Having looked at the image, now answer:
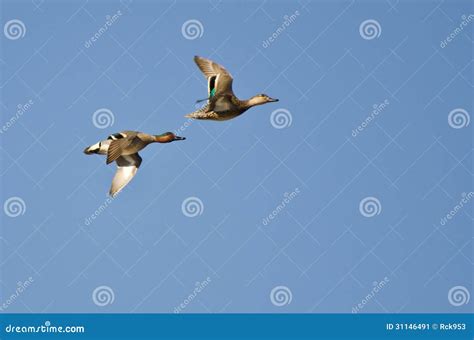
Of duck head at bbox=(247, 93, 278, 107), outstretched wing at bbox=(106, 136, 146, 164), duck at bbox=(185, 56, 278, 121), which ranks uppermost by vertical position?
duck head at bbox=(247, 93, 278, 107)

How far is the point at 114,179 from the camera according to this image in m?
19.2

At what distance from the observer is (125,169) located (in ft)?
63.4

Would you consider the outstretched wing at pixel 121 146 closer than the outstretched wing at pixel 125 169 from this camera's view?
Yes

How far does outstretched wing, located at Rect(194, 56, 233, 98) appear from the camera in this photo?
18.3m

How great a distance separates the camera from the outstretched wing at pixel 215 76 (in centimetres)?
1830

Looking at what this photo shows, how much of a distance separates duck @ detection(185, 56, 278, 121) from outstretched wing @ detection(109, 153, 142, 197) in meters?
1.70

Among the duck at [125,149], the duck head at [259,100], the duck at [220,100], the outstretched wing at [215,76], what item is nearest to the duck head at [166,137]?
the duck at [125,149]

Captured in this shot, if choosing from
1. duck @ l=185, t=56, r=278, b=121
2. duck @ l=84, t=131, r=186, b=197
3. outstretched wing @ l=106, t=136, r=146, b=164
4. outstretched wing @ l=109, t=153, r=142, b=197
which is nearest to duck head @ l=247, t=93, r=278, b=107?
duck @ l=185, t=56, r=278, b=121

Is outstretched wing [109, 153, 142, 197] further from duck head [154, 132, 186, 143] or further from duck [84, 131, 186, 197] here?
duck head [154, 132, 186, 143]

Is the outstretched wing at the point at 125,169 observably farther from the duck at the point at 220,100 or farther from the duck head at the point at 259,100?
the duck head at the point at 259,100

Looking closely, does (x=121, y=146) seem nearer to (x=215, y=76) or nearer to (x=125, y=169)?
(x=125, y=169)
